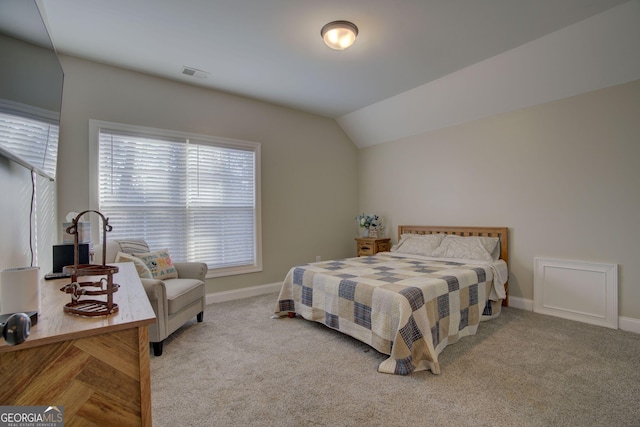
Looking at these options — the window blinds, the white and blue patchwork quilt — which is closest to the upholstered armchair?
the window blinds

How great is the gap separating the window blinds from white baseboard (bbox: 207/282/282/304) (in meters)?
0.35

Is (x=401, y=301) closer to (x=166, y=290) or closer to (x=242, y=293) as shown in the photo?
(x=166, y=290)

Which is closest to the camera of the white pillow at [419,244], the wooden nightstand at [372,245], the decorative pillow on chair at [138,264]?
the decorative pillow on chair at [138,264]

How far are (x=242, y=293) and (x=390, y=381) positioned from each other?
2537 millimetres

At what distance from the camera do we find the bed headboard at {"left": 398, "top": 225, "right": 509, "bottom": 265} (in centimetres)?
362

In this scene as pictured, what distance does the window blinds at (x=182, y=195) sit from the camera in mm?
3248

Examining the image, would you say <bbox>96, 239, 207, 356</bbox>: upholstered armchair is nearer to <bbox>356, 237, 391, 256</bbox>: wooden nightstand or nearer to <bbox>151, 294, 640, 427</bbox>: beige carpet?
<bbox>151, 294, 640, 427</bbox>: beige carpet

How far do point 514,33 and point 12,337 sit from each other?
3.68 meters

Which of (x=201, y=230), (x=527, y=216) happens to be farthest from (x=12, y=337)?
(x=527, y=216)

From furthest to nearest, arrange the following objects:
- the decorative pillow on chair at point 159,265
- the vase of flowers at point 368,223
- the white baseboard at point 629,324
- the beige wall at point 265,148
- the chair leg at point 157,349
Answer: the vase of flowers at point 368,223, the beige wall at point 265,148, the decorative pillow on chair at point 159,265, the white baseboard at point 629,324, the chair leg at point 157,349

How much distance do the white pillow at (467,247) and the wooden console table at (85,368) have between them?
3469 millimetres

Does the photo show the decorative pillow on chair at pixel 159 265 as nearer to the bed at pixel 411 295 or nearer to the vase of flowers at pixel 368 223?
the bed at pixel 411 295

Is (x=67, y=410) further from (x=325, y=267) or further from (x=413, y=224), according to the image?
(x=413, y=224)

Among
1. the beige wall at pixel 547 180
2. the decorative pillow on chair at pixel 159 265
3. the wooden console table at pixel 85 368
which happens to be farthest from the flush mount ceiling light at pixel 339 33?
the decorative pillow on chair at pixel 159 265
